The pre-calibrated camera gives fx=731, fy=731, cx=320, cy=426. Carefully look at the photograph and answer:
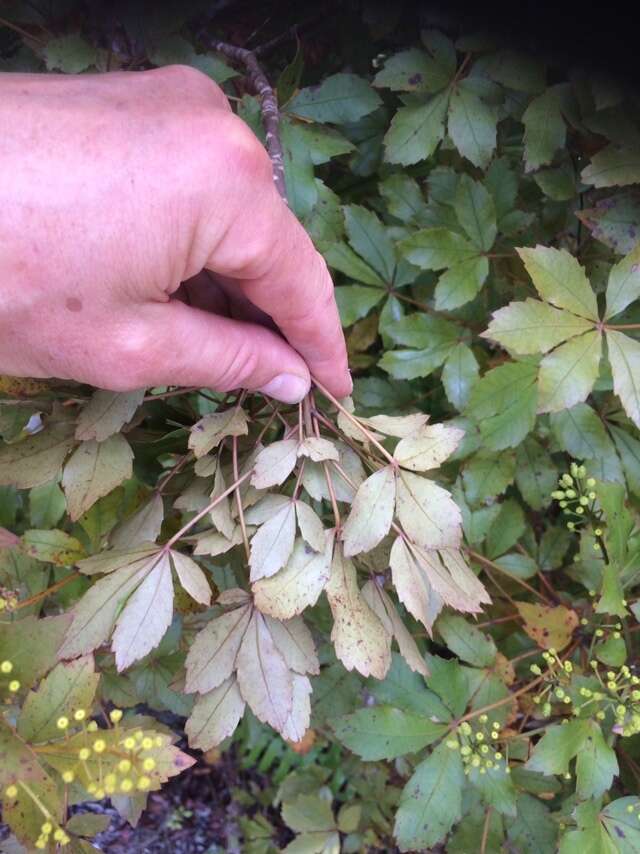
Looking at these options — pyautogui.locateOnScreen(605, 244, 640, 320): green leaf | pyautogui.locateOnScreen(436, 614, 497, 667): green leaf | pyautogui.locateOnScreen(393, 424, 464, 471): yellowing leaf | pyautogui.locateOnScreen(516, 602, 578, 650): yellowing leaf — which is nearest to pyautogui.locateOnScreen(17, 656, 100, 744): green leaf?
pyautogui.locateOnScreen(393, 424, 464, 471): yellowing leaf

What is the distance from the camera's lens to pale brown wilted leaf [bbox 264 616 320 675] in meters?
1.04

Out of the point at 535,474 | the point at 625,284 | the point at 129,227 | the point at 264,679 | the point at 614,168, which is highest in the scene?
the point at 129,227

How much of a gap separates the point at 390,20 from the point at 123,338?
851 mm

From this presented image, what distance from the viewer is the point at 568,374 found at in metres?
1.15

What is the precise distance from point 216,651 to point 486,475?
0.70 meters

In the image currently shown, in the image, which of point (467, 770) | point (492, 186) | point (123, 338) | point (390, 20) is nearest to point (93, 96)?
point (123, 338)

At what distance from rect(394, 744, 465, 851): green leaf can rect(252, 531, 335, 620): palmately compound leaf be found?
522 millimetres

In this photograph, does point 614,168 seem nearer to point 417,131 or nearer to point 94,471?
point 417,131

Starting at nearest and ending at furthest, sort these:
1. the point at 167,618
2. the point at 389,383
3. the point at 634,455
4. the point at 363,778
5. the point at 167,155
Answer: the point at 167,155 → the point at 167,618 → the point at 634,455 → the point at 389,383 → the point at 363,778

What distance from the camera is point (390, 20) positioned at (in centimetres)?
133

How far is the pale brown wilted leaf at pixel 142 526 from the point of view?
3.55 ft

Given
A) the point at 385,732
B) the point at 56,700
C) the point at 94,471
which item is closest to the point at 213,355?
the point at 94,471

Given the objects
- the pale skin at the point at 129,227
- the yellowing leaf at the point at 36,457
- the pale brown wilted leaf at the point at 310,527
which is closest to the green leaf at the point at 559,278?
the pale skin at the point at 129,227

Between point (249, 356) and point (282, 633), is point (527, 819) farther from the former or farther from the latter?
point (249, 356)
